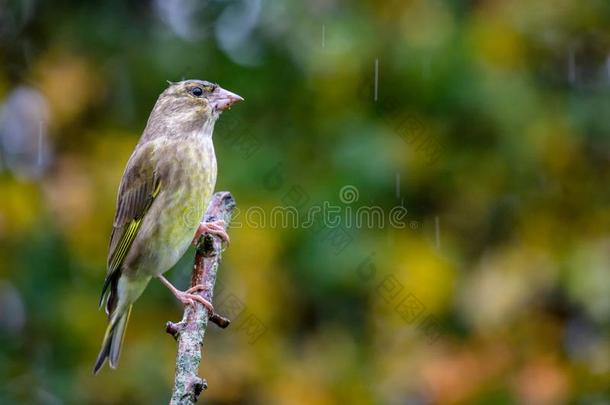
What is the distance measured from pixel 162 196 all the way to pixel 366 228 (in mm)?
1499

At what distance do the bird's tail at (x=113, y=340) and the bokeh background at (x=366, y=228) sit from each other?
0.70 m

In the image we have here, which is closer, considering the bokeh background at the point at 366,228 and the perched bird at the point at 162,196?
the perched bird at the point at 162,196

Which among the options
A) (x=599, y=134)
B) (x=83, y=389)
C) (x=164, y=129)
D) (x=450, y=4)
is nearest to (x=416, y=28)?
(x=450, y=4)

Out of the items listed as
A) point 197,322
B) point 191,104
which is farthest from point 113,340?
point 197,322

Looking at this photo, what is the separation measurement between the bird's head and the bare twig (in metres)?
1.05

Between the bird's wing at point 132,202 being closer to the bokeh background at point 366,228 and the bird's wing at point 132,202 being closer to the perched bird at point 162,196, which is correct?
the perched bird at point 162,196

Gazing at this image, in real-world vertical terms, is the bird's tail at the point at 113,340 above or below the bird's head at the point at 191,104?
below

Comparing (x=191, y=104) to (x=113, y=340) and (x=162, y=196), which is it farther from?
(x=113, y=340)

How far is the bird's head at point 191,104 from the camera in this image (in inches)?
212

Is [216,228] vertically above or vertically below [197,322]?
above

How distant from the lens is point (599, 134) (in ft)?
20.8

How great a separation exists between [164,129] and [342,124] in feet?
4.66

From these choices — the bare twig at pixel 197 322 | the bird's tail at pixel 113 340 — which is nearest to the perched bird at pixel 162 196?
the bird's tail at pixel 113 340

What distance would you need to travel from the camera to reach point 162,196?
5.18m
